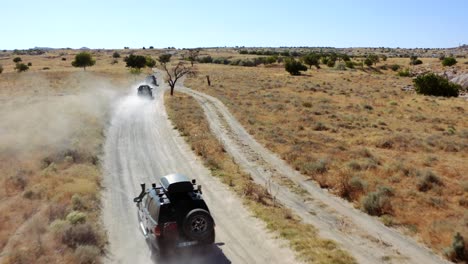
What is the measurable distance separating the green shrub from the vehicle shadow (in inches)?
150

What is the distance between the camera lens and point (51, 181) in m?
20.4

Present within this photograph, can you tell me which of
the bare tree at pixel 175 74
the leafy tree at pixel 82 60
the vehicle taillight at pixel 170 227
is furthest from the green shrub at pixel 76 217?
the leafy tree at pixel 82 60

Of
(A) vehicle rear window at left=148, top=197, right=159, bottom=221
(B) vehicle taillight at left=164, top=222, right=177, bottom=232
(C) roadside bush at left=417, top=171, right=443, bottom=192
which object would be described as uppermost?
(A) vehicle rear window at left=148, top=197, right=159, bottom=221

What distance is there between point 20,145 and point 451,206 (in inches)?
1100

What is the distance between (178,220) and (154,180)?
11051mm

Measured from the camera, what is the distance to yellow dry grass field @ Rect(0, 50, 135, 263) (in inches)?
539

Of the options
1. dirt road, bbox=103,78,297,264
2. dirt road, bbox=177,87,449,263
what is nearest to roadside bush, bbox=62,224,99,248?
dirt road, bbox=103,78,297,264

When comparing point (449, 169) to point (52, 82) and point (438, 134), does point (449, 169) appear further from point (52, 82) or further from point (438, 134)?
point (52, 82)

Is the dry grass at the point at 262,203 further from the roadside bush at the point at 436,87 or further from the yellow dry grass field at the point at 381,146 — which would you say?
the roadside bush at the point at 436,87

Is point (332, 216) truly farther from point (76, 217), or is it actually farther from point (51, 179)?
point (51, 179)

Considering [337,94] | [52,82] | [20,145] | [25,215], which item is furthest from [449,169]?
→ [52,82]

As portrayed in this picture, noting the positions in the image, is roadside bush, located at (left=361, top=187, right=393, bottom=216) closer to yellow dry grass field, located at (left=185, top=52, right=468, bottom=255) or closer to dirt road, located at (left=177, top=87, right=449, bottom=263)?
yellow dry grass field, located at (left=185, top=52, right=468, bottom=255)

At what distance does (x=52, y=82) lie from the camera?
7719 cm

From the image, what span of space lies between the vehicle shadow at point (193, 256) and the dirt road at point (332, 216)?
459 centimetres
